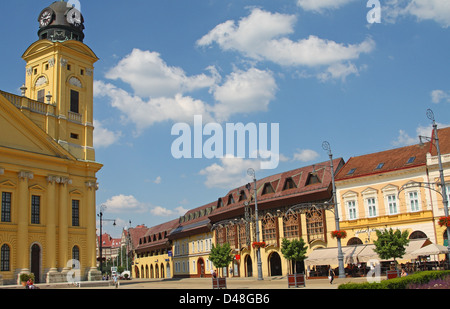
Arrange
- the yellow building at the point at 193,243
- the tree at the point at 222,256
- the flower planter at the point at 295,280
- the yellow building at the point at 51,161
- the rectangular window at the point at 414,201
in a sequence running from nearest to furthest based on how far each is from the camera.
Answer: the flower planter at the point at 295,280 → the rectangular window at the point at 414,201 → the yellow building at the point at 51,161 → the tree at the point at 222,256 → the yellow building at the point at 193,243

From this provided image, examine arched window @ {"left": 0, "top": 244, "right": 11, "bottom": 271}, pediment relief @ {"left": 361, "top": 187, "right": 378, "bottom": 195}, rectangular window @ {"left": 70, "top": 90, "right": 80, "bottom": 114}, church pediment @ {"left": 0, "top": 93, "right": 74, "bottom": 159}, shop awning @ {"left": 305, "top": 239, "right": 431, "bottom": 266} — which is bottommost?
shop awning @ {"left": 305, "top": 239, "right": 431, "bottom": 266}

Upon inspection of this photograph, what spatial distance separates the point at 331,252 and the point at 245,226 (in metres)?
15.9

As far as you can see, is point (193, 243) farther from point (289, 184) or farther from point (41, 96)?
point (41, 96)

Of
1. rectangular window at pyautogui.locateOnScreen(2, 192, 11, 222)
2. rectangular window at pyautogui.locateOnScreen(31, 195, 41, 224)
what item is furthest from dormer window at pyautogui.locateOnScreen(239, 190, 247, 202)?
rectangular window at pyautogui.locateOnScreen(2, 192, 11, 222)

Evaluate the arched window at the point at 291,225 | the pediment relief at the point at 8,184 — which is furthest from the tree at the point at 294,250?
the pediment relief at the point at 8,184

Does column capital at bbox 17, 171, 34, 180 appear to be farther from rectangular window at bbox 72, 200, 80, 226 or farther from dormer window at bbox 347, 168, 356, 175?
dormer window at bbox 347, 168, 356, 175

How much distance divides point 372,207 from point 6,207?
34731mm

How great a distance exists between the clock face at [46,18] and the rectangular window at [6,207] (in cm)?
2170

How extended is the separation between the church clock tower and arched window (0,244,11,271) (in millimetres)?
12567

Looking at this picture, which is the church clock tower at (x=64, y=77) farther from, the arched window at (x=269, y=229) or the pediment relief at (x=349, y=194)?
the pediment relief at (x=349, y=194)

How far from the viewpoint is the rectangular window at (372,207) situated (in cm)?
4408

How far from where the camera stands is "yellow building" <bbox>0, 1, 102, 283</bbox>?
152 ft

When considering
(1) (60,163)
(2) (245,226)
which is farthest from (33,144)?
(2) (245,226)
